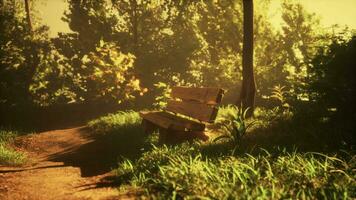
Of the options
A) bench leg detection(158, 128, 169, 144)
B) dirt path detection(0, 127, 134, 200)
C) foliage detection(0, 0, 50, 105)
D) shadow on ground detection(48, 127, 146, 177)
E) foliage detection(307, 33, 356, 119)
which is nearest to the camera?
dirt path detection(0, 127, 134, 200)

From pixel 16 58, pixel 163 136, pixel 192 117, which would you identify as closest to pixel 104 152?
pixel 163 136

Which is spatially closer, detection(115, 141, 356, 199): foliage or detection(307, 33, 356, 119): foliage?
detection(115, 141, 356, 199): foliage

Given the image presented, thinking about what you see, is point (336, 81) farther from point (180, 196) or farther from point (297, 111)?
point (180, 196)

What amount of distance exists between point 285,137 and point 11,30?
17.0 meters

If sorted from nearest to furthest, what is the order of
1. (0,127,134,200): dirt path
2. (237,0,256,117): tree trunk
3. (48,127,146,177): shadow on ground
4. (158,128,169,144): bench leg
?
(0,127,134,200): dirt path < (48,127,146,177): shadow on ground < (158,128,169,144): bench leg < (237,0,256,117): tree trunk

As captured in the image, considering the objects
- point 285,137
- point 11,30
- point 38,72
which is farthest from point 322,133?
point 11,30

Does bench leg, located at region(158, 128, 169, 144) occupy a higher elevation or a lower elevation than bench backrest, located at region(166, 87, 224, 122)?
lower

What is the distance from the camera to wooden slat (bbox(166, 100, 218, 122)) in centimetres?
745

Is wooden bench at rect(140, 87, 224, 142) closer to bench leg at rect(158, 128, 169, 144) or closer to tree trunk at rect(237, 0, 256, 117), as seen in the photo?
bench leg at rect(158, 128, 169, 144)

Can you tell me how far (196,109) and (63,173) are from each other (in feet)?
11.4

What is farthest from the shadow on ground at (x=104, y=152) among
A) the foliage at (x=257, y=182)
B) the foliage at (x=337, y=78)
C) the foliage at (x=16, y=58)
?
the foliage at (x=16, y=58)

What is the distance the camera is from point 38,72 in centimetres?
1853

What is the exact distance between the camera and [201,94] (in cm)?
834

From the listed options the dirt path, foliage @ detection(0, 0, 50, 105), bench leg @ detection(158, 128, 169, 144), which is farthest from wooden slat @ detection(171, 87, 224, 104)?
foliage @ detection(0, 0, 50, 105)
